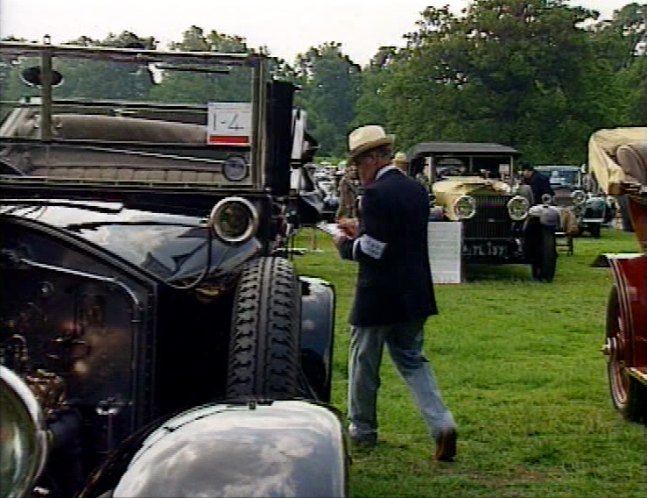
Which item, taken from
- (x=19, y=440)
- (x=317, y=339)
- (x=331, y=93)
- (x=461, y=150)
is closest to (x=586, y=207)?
(x=461, y=150)

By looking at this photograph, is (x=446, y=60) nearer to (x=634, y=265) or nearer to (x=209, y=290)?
(x=634, y=265)

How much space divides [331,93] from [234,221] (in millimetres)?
38829

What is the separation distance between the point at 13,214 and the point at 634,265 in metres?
3.73

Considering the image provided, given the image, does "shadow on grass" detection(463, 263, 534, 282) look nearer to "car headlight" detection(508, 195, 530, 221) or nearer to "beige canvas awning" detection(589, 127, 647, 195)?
"car headlight" detection(508, 195, 530, 221)

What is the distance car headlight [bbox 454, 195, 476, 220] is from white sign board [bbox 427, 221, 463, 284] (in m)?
0.64

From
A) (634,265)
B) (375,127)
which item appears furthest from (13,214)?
(634,265)

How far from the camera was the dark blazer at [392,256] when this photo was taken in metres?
5.61

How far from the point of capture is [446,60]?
134 ft

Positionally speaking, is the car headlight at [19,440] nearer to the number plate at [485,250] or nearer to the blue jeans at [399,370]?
the blue jeans at [399,370]

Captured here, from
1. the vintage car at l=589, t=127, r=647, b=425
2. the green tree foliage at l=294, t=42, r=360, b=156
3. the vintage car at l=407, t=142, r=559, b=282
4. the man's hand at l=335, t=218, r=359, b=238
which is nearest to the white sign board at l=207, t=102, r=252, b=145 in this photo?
the man's hand at l=335, t=218, r=359, b=238

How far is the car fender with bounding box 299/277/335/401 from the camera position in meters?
4.73

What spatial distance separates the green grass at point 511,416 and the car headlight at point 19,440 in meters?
1.18

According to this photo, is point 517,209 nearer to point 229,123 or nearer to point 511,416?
point 511,416

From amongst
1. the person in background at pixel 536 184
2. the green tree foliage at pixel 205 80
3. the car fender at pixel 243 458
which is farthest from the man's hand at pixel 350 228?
the person in background at pixel 536 184
